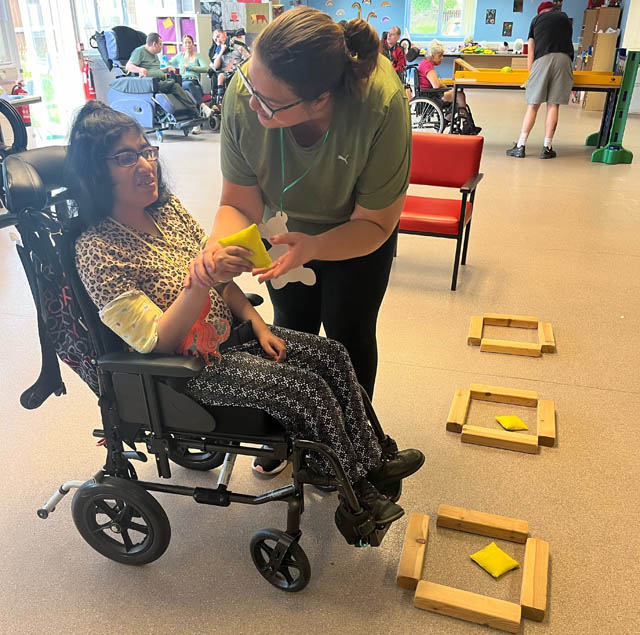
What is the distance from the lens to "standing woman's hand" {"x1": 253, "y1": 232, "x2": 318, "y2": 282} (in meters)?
1.36

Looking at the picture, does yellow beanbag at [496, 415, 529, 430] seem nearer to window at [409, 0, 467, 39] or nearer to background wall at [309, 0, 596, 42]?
background wall at [309, 0, 596, 42]

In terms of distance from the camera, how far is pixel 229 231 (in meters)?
1.53

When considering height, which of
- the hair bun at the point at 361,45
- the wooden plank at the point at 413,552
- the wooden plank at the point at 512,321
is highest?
the hair bun at the point at 361,45

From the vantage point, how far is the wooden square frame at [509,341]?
266cm

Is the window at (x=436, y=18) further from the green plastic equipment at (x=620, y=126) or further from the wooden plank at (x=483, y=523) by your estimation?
the wooden plank at (x=483, y=523)

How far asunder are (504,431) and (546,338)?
753mm

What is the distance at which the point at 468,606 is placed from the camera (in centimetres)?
144

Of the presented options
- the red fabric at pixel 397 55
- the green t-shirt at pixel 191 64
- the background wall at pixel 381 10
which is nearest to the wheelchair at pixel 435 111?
the red fabric at pixel 397 55

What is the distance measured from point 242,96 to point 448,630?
4.32 feet

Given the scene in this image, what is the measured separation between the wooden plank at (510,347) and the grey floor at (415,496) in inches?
1.4

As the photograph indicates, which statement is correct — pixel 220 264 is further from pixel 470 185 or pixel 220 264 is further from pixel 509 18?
pixel 509 18

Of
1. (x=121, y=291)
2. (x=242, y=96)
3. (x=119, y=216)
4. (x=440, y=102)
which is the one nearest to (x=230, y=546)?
(x=121, y=291)

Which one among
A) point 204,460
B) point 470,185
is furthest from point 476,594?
point 470,185

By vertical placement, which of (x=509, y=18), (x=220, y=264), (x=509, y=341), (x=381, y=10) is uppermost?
(x=381, y=10)
